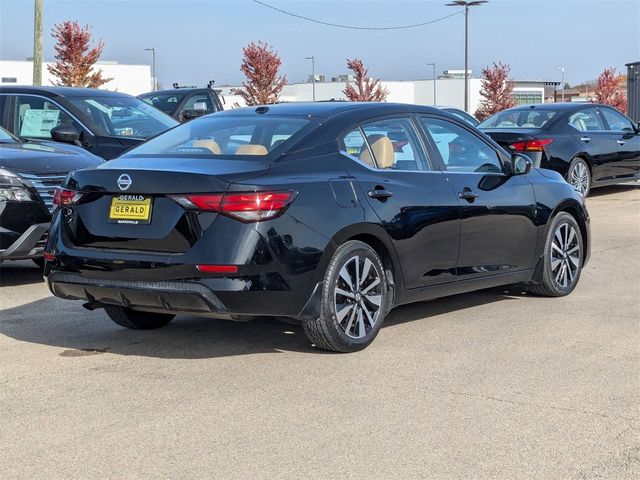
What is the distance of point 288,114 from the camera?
6383 millimetres

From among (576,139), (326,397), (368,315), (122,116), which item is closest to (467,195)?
(368,315)

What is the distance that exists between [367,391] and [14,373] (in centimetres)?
205

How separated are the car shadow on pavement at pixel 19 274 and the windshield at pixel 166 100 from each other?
6864 millimetres

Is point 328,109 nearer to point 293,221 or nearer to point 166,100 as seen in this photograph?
point 293,221

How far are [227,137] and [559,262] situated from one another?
313 centimetres

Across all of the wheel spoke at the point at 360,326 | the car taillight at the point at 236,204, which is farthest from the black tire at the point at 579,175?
the car taillight at the point at 236,204

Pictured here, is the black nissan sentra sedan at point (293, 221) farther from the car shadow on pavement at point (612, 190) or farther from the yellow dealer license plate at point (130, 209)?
the car shadow on pavement at point (612, 190)

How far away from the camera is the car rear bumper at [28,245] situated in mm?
7711

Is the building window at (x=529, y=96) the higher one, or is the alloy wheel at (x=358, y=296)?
the building window at (x=529, y=96)

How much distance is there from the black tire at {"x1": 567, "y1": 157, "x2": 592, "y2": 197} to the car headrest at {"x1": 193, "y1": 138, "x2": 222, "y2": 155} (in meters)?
9.67

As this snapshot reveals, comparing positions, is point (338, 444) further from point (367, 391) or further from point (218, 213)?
point (218, 213)

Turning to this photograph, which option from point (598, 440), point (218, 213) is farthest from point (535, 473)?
point (218, 213)

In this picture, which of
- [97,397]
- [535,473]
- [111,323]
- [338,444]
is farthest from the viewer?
[111,323]

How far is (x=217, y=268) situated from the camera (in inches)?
207
